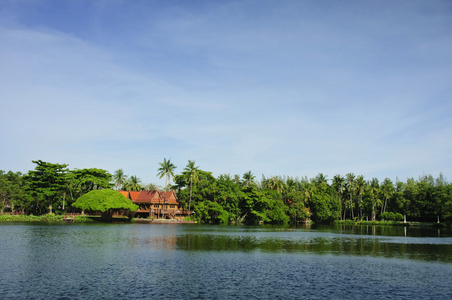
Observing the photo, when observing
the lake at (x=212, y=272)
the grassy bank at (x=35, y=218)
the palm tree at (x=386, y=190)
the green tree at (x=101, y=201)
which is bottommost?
the grassy bank at (x=35, y=218)

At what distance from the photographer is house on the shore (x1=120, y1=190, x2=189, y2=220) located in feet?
376

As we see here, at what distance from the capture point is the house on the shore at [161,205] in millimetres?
114562

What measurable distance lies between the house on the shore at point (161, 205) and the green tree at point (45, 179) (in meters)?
27.8

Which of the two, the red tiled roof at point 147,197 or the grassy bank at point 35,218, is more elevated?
the red tiled roof at point 147,197

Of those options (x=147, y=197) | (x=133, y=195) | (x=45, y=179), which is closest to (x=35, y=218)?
(x=45, y=179)

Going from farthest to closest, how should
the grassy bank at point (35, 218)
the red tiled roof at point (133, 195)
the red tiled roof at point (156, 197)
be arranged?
1. the red tiled roof at point (133, 195)
2. the red tiled roof at point (156, 197)
3. the grassy bank at point (35, 218)

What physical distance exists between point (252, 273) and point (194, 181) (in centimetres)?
8132

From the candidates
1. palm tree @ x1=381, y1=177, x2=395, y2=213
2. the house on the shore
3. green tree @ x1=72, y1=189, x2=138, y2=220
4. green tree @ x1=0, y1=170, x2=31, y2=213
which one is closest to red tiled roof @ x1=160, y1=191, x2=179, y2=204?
the house on the shore

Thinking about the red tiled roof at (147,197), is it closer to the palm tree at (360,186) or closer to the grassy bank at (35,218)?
the grassy bank at (35,218)

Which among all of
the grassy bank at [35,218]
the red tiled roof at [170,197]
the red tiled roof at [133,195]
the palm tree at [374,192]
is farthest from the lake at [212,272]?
the palm tree at [374,192]

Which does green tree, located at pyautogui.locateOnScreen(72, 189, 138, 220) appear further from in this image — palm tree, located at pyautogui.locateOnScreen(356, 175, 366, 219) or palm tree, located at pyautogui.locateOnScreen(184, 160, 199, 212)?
palm tree, located at pyautogui.locateOnScreen(356, 175, 366, 219)

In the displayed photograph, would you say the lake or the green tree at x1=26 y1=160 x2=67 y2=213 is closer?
the lake

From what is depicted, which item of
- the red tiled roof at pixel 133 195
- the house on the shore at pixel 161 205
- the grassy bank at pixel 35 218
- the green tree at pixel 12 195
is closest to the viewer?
the grassy bank at pixel 35 218

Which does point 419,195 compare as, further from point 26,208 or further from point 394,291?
point 26,208
